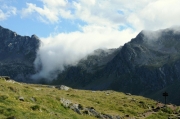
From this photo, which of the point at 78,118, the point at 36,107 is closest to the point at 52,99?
the point at 78,118

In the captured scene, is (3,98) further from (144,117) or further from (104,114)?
(144,117)

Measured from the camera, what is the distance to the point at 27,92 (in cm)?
6506

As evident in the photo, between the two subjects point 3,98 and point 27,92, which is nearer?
point 3,98

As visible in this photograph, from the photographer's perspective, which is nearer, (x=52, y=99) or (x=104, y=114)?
(x=52, y=99)

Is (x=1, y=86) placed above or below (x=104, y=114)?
above

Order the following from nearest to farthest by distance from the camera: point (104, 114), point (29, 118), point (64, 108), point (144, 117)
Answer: point (29, 118)
point (64, 108)
point (104, 114)
point (144, 117)

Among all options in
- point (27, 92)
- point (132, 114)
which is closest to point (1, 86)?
point (27, 92)

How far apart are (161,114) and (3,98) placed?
59767mm

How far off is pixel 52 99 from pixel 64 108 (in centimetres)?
319

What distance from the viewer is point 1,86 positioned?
59812 mm

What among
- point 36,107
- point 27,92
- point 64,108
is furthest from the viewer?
point 27,92

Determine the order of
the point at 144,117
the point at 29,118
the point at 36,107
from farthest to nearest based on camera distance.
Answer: the point at 144,117 < the point at 36,107 < the point at 29,118

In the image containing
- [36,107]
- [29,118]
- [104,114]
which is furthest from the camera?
[104,114]

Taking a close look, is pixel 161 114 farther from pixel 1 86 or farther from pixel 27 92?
pixel 1 86
